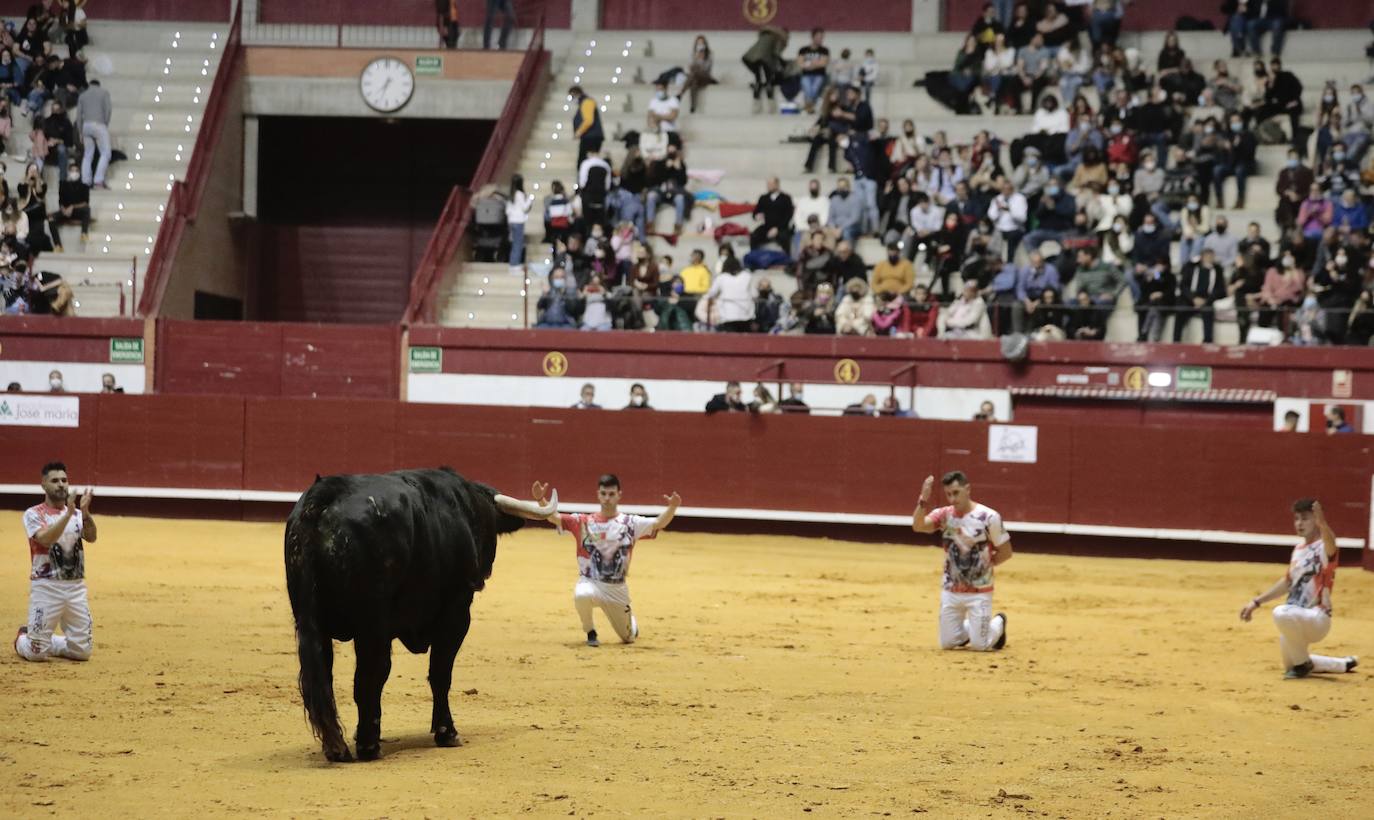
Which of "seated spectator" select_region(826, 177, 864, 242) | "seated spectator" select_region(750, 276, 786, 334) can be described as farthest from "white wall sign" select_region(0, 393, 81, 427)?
"seated spectator" select_region(826, 177, 864, 242)

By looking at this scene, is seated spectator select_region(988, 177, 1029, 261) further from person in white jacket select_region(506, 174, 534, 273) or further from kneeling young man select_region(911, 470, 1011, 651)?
kneeling young man select_region(911, 470, 1011, 651)

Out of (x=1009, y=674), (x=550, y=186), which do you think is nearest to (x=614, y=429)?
(x=550, y=186)

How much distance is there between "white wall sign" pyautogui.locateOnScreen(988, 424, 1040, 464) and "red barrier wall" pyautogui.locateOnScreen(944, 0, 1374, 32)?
35.8ft

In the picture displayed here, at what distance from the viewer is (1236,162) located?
24.1 metres

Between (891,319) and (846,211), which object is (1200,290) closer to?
(891,319)

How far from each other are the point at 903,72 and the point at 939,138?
3447 millimetres

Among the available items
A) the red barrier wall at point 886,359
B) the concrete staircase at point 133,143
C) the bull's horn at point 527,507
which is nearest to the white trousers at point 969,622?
the bull's horn at point 527,507

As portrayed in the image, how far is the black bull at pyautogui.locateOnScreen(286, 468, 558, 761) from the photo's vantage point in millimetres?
7570

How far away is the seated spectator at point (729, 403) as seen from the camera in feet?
72.2

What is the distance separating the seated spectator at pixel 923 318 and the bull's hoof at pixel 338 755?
1539 cm

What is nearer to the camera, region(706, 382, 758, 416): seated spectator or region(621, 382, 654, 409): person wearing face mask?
region(706, 382, 758, 416): seated spectator

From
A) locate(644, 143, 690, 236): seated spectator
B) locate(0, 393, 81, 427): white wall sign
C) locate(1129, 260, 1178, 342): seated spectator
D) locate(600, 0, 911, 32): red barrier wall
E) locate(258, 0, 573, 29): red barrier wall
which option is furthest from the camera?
locate(258, 0, 573, 29): red barrier wall

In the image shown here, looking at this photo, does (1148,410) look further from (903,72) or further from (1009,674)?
(1009,674)

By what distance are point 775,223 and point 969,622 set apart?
1278cm
